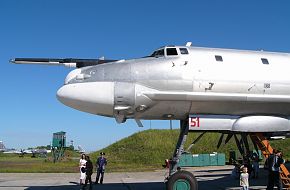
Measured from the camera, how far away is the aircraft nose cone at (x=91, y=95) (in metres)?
10.3

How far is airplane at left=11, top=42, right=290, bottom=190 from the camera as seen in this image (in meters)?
10.4

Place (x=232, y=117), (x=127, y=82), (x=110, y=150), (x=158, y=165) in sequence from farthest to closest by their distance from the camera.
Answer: (x=110, y=150), (x=158, y=165), (x=232, y=117), (x=127, y=82)

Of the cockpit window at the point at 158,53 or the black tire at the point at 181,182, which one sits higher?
the cockpit window at the point at 158,53

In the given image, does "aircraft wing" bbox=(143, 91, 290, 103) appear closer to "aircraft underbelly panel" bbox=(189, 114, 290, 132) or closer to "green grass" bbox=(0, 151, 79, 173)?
"aircraft underbelly panel" bbox=(189, 114, 290, 132)

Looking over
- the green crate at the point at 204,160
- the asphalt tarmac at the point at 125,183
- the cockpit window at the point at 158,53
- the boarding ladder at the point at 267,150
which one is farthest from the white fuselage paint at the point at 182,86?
the green crate at the point at 204,160

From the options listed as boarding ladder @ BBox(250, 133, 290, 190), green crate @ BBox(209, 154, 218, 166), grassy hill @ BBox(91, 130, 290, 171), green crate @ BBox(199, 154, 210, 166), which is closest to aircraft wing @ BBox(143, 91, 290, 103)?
boarding ladder @ BBox(250, 133, 290, 190)

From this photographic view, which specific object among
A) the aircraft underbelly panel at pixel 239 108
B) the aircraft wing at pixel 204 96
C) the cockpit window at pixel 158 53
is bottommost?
the aircraft underbelly panel at pixel 239 108

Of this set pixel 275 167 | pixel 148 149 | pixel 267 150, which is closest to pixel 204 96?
pixel 267 150

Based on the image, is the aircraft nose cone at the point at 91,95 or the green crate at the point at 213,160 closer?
the aircraft nose cone at the point at 91,95

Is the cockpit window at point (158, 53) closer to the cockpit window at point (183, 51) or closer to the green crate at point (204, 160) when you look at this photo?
the cockpit window at point (183, 51)

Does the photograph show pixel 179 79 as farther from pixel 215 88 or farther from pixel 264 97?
pixel 264 97

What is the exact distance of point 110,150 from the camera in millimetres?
38531

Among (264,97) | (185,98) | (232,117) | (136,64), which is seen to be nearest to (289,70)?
(264,97)

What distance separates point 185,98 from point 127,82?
165cm
